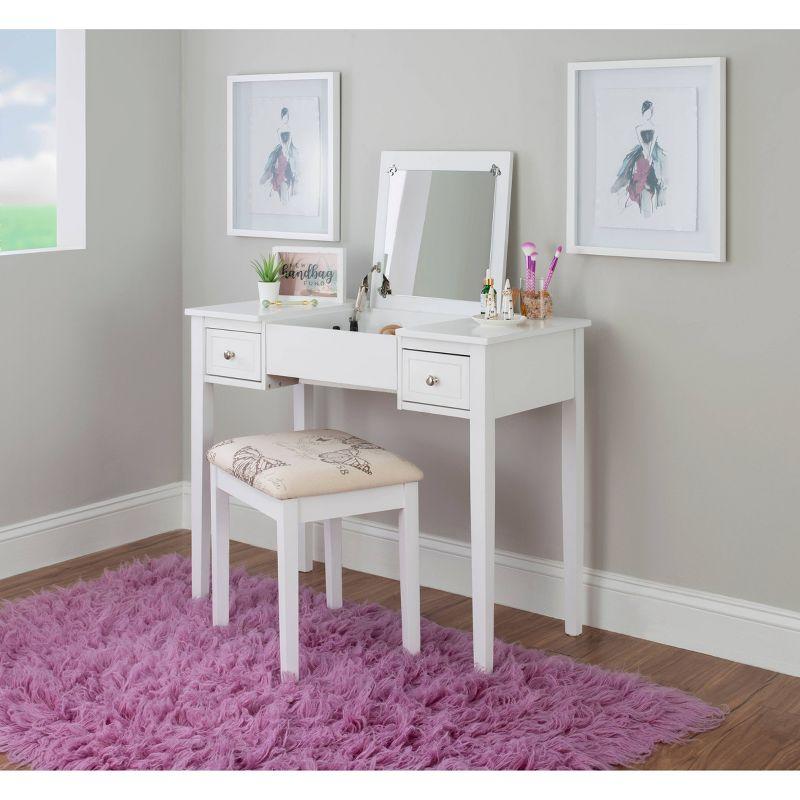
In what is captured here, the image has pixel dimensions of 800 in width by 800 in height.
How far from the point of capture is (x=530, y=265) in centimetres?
292

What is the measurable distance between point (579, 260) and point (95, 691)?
62.1 inches

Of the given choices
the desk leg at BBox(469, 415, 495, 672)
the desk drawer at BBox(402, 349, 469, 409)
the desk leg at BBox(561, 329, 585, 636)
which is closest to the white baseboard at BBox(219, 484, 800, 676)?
the desk leg at BBox(561, 329, 585, 636)

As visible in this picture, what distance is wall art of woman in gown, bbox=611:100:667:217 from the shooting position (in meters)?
2.79

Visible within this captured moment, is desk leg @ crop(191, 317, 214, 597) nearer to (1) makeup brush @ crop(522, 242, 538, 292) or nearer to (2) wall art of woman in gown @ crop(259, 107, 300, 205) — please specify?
(2) wall art of woman in gown @ crop(259, 107, 300, 205)

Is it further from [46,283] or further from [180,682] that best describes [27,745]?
[46,283]

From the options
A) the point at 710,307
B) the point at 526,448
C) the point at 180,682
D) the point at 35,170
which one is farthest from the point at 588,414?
the point at 35,170

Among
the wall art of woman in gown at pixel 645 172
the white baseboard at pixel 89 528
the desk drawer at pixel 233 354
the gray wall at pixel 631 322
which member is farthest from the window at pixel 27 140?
the wall art of woman in gown at pixel 645 172

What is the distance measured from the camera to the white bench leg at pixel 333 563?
3113 mm

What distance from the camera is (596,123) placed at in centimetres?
287

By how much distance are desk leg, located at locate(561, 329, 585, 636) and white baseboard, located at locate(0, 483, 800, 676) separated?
11 centimetres

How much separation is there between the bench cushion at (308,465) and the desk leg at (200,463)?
0.28 meters

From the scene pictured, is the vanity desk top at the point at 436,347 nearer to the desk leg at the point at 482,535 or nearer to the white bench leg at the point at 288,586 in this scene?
the desk leg at the point at 482,535

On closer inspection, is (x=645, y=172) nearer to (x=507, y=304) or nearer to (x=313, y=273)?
(x=507, y=304)

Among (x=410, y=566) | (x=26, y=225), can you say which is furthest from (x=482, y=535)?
(x=26, y=225)
